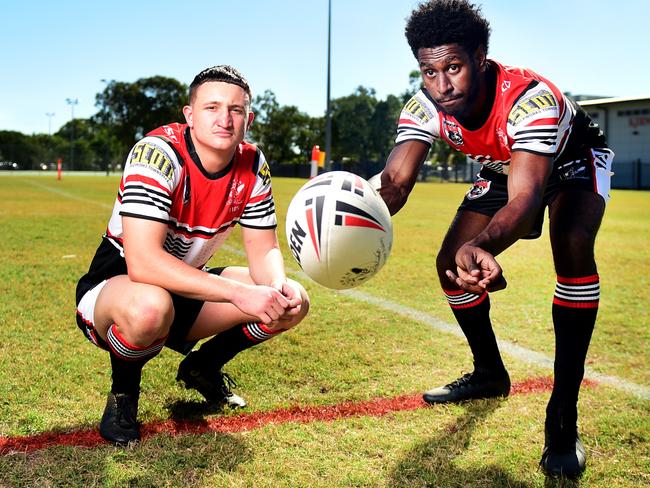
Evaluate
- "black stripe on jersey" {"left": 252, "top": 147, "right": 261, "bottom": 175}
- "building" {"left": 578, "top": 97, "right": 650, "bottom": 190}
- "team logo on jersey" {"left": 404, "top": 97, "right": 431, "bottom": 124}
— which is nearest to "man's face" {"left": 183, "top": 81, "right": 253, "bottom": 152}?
"black stripe on jersey" {"left": 252, "top": 147, "right": 261, "bottom": 175}

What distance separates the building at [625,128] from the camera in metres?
42.5

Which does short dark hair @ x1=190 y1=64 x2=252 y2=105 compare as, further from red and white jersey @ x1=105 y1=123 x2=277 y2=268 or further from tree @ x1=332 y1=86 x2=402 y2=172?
Result: tree @ x1=332 y1=86 x2=402 y2=172

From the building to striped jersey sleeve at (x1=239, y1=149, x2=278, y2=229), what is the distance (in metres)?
43.0

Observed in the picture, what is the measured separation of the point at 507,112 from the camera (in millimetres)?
3062

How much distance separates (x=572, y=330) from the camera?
10.3 ft

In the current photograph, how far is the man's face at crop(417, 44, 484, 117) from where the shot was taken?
3.04 meters

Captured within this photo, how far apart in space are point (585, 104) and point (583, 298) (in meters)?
46.7

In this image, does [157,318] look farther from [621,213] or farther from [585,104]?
[585,104]

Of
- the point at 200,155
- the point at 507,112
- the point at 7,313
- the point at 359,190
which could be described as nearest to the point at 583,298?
the point at 507,112

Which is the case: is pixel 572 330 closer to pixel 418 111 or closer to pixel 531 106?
pixel 531 106

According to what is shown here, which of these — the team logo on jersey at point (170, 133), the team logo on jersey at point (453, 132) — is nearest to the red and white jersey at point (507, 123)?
the team logo on jersey at point (453, 132)

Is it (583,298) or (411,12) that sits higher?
(411,12)

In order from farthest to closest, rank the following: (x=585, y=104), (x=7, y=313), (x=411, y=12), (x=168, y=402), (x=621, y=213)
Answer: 1. (x=585, y=104)
2. (x=621, y=213)
3. (x=7, y=313)
4. (x=168, y=402)
5. (x=411, y=12)

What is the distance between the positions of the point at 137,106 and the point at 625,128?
47.6 meters
